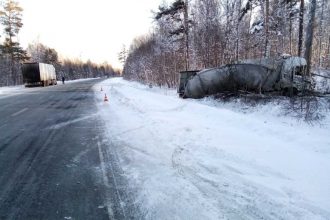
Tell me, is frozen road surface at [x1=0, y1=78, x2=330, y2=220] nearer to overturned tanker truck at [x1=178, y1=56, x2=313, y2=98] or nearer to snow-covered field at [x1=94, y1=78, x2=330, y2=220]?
snow-covered field at [x1=94, y1=78, x2=330, y2=220]

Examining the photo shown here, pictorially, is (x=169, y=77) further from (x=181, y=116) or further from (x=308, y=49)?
(x=181, y=116)

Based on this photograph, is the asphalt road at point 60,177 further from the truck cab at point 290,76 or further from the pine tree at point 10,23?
the pine tree at point 10,23

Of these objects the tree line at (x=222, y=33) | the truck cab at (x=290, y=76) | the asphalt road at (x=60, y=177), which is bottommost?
the asphalt road at (x=60, y=177)

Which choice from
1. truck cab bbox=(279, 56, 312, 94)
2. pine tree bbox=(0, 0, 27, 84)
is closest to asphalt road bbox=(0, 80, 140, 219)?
truck cab bbox=(279, 56, 312, 94)

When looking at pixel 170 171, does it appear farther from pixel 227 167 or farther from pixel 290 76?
pixel 290 76

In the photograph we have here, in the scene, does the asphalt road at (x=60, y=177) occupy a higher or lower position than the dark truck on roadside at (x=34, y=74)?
lower

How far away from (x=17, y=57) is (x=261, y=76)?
56.9 metres

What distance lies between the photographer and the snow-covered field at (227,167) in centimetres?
418

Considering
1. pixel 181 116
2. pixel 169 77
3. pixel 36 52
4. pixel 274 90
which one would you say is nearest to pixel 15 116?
pixel 181 116

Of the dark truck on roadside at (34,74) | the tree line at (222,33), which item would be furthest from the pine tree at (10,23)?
the tree line at (222,33)

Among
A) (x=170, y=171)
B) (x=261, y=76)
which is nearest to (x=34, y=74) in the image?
(x=261, y=76)

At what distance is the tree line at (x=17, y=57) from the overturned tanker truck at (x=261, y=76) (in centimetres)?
5190

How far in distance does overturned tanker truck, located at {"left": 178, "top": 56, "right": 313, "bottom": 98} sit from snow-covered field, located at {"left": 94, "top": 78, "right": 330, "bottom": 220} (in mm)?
3903

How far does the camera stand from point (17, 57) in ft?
199
